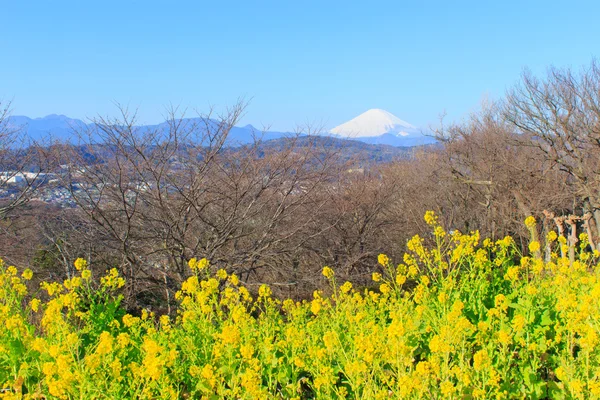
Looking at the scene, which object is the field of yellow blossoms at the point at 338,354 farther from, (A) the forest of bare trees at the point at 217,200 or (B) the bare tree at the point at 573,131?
(B) the bare tree at the point at 573,131

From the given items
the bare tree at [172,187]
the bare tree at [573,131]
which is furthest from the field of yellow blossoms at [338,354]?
the bare tree at [573,131]

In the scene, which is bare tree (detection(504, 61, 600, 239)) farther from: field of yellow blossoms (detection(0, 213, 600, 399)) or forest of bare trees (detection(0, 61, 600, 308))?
field of yellow blossoms (detection(0, 213, 600, 399))

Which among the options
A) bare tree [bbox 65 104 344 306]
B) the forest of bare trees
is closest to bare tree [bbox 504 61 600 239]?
the forest of bare trees

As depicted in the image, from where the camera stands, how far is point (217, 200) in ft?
33.5

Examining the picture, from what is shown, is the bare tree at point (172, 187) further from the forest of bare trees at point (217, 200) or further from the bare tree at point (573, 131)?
the bare tree at point (573, 131)

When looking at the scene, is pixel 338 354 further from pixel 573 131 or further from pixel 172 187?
pixel 573 131

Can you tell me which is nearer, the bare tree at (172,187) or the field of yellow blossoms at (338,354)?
the field of yellow blossoms at (338,354)

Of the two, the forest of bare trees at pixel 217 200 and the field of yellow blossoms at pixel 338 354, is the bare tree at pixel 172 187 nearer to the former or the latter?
the forest of bare trees at pixel 217 200

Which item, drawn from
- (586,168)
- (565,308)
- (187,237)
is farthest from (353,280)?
(565,308)

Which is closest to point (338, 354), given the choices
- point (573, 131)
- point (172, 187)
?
point (172, 187)

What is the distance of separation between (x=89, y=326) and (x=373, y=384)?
78.1 inches

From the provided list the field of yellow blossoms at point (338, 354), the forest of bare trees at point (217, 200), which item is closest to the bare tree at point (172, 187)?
the forest of bare trees at point (217, 200)

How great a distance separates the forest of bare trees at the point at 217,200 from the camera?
909 cm

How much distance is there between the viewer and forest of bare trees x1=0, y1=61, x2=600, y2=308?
9.09 meters
